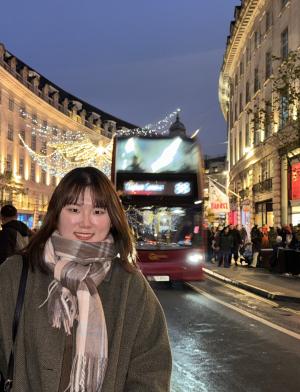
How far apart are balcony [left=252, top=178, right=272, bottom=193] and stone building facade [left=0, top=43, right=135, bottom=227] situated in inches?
903

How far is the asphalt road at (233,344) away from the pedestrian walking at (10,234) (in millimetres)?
2491

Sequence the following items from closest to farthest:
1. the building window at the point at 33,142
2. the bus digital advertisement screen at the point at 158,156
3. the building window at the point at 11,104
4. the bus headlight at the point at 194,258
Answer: the bus digital advertisement screen at the point at 158,156 → the bus headlight at the point at 194,258 → the building window at the point at 11,104 → the building window at the point at 33,142

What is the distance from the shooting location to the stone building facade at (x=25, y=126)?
57.8 meters

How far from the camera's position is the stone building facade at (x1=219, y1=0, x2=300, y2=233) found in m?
31.4

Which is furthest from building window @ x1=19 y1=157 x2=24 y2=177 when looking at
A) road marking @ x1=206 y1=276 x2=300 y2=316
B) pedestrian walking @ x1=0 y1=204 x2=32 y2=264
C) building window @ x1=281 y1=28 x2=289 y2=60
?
pedestrian walking @ x1=0 y1=204 x2=32 y2=264

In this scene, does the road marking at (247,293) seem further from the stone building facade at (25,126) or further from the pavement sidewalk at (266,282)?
the stone building facade at (25,126)

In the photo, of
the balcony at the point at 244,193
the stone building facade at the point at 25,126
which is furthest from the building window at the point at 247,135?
the stone building facade at the point at 25,126

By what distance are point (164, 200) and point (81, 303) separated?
13.7 m

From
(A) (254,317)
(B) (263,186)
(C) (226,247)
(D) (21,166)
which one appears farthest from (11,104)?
(A) (254,317)

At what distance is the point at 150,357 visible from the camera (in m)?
2.28

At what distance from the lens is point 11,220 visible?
7234 millimetres

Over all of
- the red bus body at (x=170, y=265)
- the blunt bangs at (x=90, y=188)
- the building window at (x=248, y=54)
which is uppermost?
the building window at (x=248, y=54)

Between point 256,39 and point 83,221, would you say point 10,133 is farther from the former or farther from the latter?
point 83,221

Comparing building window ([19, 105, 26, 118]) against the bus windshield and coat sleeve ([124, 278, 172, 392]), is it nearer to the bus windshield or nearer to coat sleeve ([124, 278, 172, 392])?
the bus windshield
